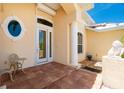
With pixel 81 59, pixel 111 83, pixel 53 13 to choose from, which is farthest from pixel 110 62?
pixel 81 59

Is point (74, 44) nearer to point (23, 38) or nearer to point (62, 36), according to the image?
point (62, 36)

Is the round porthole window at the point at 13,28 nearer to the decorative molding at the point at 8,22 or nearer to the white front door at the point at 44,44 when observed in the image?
the decorative molding at the point at 8,22

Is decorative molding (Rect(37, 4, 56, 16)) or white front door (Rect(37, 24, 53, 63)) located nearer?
decorative molding (Rect(37, 4, 56, 16))

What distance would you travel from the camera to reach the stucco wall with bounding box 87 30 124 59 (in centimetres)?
1065

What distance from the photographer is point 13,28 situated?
19.9 ft

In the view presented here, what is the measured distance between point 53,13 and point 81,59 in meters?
4.71

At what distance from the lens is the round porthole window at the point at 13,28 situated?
571cm

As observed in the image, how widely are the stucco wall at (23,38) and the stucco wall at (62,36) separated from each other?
51.7 inches

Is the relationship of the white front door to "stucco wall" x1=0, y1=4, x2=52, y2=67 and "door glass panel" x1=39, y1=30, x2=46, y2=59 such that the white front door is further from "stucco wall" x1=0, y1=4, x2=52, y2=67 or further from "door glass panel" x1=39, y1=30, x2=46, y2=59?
"stucco wall" x1=0, y1=4, x2=52, y2=67

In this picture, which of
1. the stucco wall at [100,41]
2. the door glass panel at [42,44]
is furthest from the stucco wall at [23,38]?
the stucco wall at [100,41]

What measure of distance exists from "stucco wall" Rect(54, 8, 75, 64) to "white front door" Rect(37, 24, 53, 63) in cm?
36

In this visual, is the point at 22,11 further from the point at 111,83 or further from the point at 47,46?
the point at 111,83

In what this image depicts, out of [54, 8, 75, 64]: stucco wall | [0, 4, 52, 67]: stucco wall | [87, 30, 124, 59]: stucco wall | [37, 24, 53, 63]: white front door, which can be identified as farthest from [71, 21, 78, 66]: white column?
[87, 30, 124, 59]: stucco wall

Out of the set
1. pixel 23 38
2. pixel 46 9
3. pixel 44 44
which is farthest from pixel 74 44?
pixel 23 38
